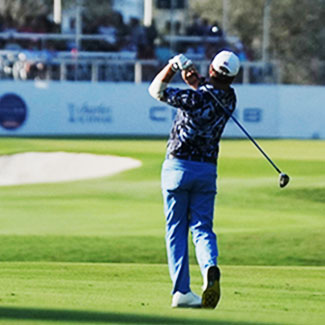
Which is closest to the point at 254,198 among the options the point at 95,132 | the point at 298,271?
the point at 298,271

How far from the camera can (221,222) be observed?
16062 millimetres

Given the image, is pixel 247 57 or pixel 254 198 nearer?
pixel 254 198

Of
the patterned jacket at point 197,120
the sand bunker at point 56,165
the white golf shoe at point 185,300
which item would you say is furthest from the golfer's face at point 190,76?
the sand bunker at point 56,165

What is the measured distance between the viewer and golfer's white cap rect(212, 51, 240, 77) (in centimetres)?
768

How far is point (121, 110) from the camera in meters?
38.8

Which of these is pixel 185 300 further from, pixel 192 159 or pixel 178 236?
pixel 192 159

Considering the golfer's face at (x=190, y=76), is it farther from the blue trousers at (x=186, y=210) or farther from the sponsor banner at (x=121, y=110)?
the sponsor banner at (x=121, y=110)

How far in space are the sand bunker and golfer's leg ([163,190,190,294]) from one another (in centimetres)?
1845

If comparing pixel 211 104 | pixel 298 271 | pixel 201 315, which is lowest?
pixel 298 271

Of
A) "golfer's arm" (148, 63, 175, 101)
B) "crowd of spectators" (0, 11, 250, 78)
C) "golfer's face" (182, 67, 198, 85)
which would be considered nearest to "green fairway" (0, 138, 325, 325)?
"golfer's arm" (148, 63, 175, 101)

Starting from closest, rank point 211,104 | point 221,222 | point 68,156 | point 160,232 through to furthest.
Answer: point 211,104 < point 160,232 < point 221,222 < point 68,156

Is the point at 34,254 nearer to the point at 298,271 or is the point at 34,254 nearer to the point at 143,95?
the point at 298,271

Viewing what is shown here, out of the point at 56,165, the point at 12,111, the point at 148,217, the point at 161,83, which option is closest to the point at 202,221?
the point at 161,83

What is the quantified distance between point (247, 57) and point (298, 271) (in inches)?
1304
